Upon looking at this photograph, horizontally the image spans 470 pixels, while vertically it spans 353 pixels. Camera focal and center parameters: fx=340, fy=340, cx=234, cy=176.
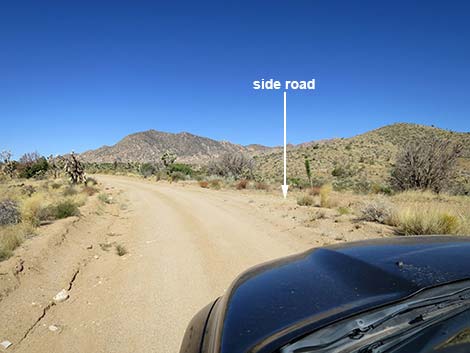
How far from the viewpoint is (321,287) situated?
2016mm

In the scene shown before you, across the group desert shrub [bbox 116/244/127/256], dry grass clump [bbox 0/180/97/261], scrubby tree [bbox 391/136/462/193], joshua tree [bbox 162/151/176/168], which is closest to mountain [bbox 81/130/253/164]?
joshua tree [bbox 162/151/176/168]

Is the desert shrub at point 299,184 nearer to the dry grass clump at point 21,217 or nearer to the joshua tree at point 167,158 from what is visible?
the dry grass clump at point 21,217

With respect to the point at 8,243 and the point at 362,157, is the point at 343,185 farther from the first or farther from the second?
the point at 362,157

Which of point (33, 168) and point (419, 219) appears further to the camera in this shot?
point (33, 168)

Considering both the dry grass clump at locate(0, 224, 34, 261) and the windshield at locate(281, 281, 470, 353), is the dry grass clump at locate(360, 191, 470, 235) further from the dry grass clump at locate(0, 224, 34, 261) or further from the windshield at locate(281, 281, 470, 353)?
the dry grass clump at locate(0, 224, 34, 261)

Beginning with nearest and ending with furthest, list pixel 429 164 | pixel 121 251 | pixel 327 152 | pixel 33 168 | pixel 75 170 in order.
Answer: pixel 121 251 < pixel 429 164 < pixel 75 170 < pixel 33 168 < pixel 327 152

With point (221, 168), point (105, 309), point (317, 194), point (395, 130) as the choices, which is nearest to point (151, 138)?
point (395, 130)

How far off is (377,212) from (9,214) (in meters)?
11.2

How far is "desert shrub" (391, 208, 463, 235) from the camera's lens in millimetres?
8266

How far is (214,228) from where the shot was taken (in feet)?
32.7

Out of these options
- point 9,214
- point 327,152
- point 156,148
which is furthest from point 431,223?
point 156,148

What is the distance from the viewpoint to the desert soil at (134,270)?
4.26 metres

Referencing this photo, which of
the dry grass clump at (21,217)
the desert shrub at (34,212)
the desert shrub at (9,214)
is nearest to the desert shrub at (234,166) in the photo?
the dry grass clump at (21,217)

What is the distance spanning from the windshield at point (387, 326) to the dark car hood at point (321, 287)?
5cm
